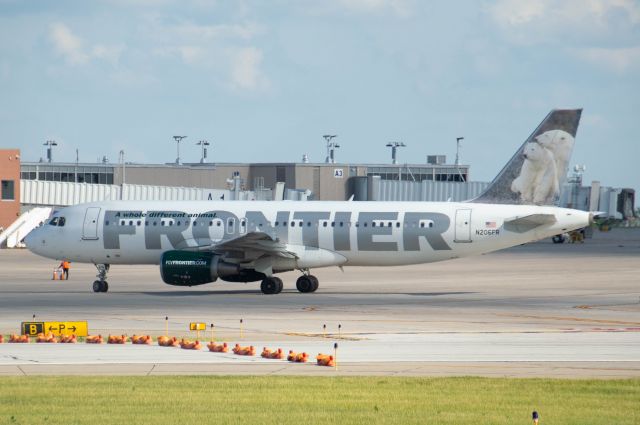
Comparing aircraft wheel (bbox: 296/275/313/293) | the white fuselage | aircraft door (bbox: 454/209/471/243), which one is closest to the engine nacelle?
the white fuselage

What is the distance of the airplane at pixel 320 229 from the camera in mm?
46156

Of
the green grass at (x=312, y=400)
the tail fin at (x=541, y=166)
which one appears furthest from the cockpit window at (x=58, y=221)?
the green grass at (x=312, y=400)

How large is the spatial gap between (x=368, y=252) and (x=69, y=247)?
13.0 metres

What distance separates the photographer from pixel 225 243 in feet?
152

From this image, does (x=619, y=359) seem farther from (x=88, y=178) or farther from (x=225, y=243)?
(x=88, y=178)

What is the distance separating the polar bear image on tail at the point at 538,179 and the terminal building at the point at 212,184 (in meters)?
47.4

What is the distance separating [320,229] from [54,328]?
19.3 m

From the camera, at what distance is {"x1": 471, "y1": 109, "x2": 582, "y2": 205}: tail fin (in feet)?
155

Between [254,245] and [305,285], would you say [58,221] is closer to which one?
[254,245]

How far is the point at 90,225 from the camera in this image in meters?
50.1

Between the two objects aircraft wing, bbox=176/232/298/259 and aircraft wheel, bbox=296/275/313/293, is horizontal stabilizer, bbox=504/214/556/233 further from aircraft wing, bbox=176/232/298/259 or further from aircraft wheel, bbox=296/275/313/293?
aircraft wing, bbox=176/232/298/259

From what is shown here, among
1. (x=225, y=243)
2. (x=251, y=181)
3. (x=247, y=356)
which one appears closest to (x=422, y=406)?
(x=247, y=356)

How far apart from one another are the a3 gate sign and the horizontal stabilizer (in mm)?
20955

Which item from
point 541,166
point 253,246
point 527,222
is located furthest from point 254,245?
point 541,166
